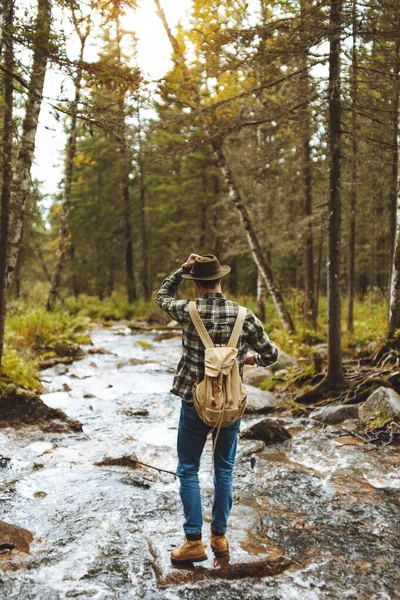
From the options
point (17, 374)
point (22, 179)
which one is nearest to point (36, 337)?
point (17, 374)

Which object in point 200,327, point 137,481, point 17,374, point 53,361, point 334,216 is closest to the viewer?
point 200,327

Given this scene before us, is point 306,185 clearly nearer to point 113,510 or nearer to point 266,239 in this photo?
point 266,239

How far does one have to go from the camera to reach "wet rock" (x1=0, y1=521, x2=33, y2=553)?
13.3 ft

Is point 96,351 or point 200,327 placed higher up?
point 200,327

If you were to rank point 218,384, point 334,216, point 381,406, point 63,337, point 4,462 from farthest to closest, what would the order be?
point 63,337, point 334,216, point 381,406, point 4,462, point 218,384

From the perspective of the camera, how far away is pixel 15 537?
4164 mm

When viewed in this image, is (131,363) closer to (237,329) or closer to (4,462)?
(4,462)

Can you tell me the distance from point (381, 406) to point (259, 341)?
14.5 feet

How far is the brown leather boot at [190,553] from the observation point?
3.90 metres

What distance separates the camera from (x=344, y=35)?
782 centimetres

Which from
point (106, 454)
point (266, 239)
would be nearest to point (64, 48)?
point (106, 454)

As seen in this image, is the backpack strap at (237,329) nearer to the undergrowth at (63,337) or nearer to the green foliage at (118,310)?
the undergrowth at (63,337)

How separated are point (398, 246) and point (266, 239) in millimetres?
10576

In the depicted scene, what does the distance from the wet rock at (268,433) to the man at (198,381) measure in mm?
3335
